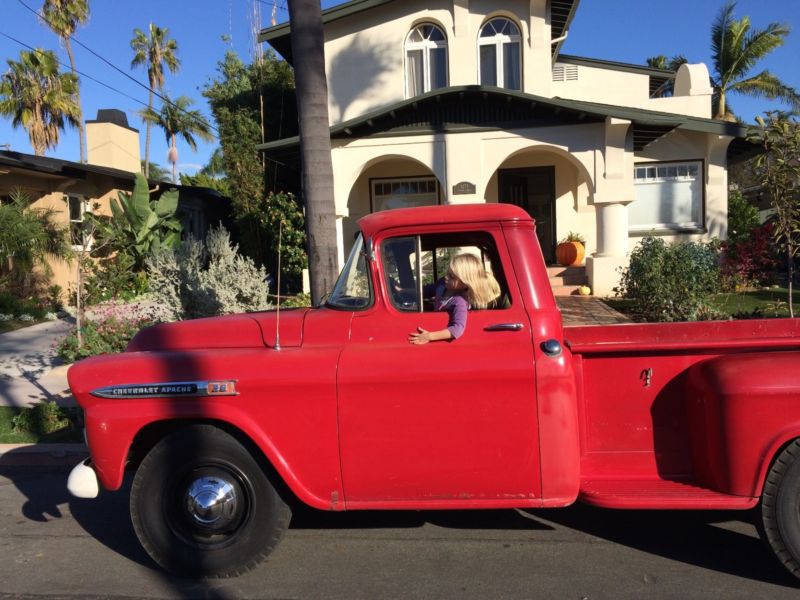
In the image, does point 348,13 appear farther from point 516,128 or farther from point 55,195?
point 55,195

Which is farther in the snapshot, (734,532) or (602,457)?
(734,532)

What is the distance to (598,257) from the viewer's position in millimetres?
13422

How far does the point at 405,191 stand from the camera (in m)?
16.3

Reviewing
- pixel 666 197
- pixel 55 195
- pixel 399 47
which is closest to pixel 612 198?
pixel 666 197

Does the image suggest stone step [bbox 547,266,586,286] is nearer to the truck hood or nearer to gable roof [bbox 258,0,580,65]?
gable roof [bbox 258,0,580,65]

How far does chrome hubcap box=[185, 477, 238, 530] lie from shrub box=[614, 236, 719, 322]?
760 centimetres

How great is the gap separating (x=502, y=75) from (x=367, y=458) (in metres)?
13.7

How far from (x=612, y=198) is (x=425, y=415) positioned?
11.0 metres

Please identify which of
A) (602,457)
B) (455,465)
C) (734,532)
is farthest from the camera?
(734,532)

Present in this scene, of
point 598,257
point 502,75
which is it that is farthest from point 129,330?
point 502,75

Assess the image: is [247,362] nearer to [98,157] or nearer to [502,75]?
[502,75]

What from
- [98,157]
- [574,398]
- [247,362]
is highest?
[98,157]

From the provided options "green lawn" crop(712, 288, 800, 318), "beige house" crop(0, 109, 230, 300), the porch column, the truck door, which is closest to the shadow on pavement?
the truck door

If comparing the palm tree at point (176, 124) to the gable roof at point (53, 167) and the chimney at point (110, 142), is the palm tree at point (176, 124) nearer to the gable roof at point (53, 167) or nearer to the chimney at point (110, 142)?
the chimney at point (110, 142)
